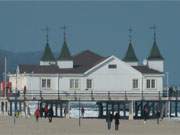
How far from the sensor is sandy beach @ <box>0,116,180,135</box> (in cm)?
5906

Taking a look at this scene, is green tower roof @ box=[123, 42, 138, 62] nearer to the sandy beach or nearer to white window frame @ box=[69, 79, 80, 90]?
white window frame @ box=[69, 79, 80, 90]

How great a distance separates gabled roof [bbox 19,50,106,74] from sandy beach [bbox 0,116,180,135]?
16.4m

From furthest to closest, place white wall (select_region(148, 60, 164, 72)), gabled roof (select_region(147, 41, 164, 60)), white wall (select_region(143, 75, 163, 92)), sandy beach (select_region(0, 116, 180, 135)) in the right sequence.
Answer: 1. gabled roof (select_region(147, 41, 164, 60))
2. white wall (select_region(148, 60, 164, 72))
3. white wall (select_region(143, 75, 163, 92))
4. sandy beach (select_region(0, 116, 180, 135))

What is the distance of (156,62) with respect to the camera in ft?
302

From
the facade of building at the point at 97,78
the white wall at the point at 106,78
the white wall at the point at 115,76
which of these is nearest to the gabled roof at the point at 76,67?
the facade of building at the point at 97,78

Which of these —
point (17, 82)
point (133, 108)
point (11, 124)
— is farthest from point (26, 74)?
point (11, 124)

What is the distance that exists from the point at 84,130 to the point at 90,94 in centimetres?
2406

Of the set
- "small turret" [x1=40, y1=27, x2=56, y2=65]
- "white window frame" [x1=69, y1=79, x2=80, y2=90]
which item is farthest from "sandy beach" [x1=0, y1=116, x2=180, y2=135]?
"small turret" [x1=40, y1=27, x2=56, y2=65]

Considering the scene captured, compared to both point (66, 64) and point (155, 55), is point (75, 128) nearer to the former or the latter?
point (66, 64)

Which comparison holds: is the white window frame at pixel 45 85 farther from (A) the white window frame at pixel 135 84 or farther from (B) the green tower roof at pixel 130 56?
(B) the green tower roof at pixel 130 56

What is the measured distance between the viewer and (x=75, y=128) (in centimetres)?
6381

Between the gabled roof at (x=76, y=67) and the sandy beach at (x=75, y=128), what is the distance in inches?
644

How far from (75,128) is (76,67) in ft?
87.3

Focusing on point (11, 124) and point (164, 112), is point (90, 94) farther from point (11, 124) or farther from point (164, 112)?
point (11, 124)
